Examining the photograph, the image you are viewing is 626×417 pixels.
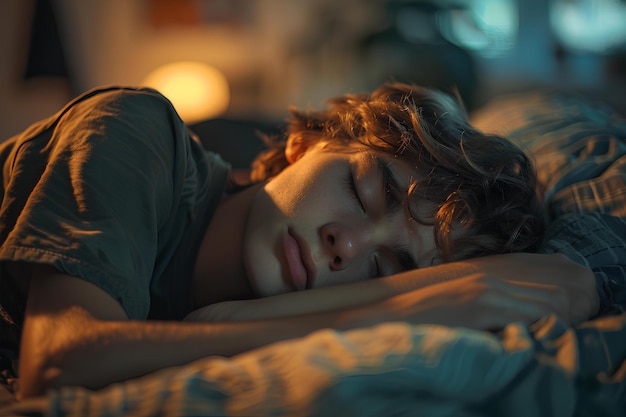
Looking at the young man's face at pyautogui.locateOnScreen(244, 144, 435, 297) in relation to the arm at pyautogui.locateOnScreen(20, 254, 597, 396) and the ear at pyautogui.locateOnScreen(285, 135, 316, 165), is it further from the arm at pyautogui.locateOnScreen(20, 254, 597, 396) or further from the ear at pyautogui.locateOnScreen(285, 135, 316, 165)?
the ear at pyautogui.locateOnScreen(285, 135, 316, 165)

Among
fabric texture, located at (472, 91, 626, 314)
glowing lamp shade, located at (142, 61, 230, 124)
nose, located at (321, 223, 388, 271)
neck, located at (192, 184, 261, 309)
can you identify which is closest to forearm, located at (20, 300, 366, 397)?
nose, located at (321, 223, 388, 271)

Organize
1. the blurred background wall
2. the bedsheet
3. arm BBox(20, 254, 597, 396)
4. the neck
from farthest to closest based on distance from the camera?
the blurred background wall, the neck, arm BBox(20, 254, 597, 396), the bedsheet

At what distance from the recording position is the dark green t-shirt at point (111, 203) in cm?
65

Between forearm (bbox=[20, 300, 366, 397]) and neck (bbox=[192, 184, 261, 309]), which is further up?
forearm (bbox=[20, 300, 366, 397])

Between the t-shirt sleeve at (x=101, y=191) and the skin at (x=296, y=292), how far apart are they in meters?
0.03

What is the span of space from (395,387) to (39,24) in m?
3.35

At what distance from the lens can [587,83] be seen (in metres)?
3.51

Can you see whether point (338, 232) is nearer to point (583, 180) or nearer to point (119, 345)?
point (119, 345)

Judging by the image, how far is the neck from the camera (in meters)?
0.90

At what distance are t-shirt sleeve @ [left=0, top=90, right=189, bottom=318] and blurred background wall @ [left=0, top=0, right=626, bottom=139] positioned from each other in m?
2.43

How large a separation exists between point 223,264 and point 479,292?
402 mm

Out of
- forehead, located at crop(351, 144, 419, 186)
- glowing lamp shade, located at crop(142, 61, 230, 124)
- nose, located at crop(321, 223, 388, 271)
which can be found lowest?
glowing lamp shade, located at crop(142, 61, 230, 124)

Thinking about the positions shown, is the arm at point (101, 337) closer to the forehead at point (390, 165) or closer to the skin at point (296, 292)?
the skin at point (296, 292)

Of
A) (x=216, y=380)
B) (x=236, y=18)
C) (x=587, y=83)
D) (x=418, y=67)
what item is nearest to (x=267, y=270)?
(x=216, y=380)
